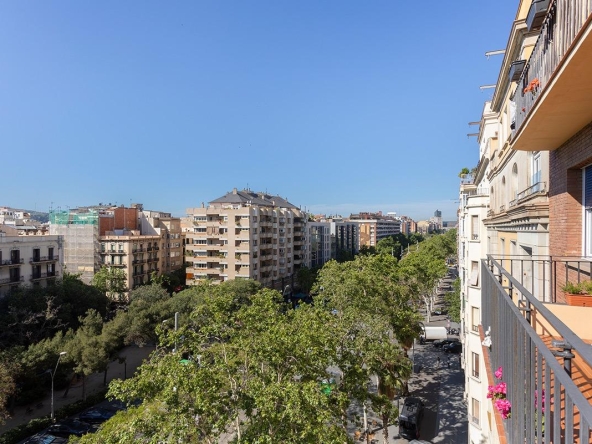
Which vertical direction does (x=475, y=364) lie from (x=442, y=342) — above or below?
above

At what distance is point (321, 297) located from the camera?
20.9 metres

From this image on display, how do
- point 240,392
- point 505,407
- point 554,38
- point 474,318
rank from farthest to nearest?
1. point 474,318
2. point 240,392
3. point 554,38
4. point 505,407

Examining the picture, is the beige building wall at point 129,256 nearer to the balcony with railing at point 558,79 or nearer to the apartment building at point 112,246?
the apartment building at point 112,246

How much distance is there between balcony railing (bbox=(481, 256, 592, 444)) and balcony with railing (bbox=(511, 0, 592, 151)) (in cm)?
229

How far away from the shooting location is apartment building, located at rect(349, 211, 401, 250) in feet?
384

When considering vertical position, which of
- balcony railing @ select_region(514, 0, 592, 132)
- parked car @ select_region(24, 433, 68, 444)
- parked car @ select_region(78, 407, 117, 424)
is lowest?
parked car @ select_region(78, 407, 117, 424)

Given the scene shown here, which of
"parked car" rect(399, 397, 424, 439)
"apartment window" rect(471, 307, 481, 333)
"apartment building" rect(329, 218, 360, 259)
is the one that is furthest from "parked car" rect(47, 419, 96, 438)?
"apartment building" rect(329, 218, 360, 259)

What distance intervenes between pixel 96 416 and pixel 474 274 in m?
21.9

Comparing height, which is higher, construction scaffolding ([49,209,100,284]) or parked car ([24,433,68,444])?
construction scaffolding ([49,209,100,284])

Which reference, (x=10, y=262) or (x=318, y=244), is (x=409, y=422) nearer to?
(x=10, y=262)

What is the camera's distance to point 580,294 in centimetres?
488

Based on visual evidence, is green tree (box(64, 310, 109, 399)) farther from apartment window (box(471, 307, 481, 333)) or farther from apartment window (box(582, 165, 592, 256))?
apartment window (box(582, 165, 592, 256))

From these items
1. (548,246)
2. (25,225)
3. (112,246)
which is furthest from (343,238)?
(548,246)

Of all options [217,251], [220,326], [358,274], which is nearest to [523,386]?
[220,326]
